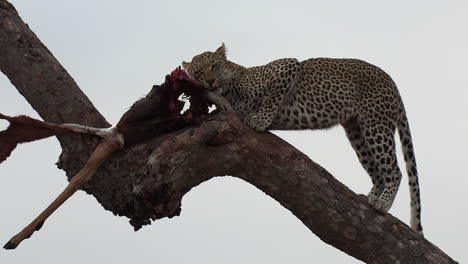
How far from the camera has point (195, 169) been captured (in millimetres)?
7062

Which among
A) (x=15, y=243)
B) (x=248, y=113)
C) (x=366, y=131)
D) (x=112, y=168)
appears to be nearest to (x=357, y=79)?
(x=366, y=131)

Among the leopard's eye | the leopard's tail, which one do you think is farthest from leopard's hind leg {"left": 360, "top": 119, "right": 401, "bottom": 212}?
the leopard's eye

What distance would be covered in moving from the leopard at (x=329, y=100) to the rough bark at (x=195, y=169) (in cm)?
44

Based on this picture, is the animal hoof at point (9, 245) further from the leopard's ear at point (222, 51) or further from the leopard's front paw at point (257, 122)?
the leopard's ear at point (222, 51)

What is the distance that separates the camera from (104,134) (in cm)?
694

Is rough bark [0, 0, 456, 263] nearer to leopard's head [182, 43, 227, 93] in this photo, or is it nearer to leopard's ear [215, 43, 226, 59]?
leopard's head [182, 43, 227, 93]

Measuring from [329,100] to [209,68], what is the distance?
4.64ft

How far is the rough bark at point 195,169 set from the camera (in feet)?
22.7

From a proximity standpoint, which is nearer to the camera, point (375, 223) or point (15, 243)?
point (15, 243)

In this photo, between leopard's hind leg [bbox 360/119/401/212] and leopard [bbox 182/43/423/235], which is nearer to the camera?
leopard [bbox 182/43/423/235]

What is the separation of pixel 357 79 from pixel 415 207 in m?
1.70

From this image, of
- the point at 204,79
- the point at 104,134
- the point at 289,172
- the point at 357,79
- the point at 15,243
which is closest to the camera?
the point at 15,243

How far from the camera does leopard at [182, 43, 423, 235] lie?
8383 millimetres

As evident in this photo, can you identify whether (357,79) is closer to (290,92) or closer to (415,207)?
(290,92)
